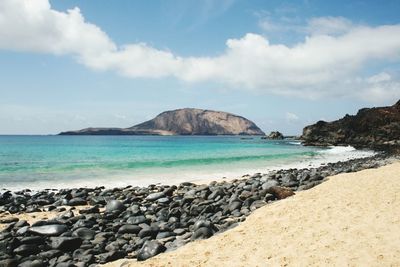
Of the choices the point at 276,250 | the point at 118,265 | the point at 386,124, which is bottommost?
the point at 118,265

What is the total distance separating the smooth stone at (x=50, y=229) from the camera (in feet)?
35.5

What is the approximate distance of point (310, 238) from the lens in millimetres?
8633

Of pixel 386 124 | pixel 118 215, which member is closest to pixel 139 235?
pixel 118 215

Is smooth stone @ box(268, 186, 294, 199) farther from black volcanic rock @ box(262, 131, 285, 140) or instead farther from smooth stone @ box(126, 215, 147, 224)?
black volcanic rock @ box(262, 131, 285, 140)

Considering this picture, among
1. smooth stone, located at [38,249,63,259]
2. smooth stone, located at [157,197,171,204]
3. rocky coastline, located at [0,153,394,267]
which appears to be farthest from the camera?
smooth stone, located at [157,197,171,204]

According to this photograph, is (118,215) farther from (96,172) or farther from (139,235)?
(96,172)

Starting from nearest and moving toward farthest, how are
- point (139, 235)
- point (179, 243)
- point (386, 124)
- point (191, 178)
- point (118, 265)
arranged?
point (118, 265)
point (179, 243)
point (139, 235)
point (191, 178)
point (386, 124)

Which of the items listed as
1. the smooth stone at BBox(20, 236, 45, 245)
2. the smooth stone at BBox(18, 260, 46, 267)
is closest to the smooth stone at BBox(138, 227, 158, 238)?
the smooth stone at BBox(20, 236, 45, 245)

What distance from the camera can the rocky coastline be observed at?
9359mm

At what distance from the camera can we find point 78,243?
10094mm

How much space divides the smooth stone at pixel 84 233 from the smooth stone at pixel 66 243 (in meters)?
0.59

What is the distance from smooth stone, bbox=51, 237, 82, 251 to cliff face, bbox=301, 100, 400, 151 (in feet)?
238

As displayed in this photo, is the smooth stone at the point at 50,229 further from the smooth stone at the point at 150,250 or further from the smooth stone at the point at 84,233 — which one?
the smooth stone at the point at 150,250

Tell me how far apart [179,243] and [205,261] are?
65.3 inches
